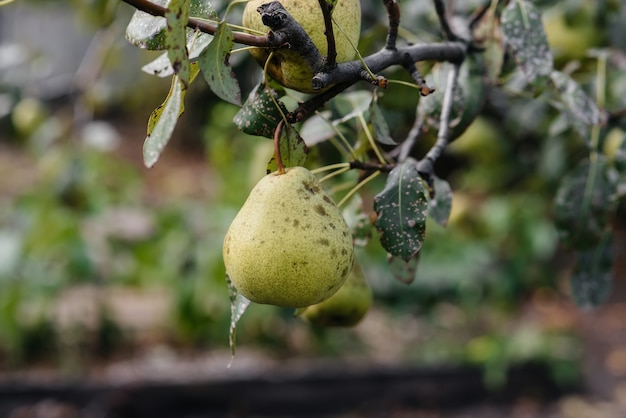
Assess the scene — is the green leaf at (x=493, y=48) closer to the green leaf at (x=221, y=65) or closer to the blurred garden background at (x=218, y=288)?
the green leaf at (x=221, y=65)

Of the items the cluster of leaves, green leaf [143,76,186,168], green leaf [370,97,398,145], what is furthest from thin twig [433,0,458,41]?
green leaf [143,76,186,168]

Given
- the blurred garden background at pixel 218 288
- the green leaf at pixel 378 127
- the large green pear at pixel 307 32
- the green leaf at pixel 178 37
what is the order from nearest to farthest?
1. the green leaf at pixel 178 37
2. the large green pear at pixel 307 32
3. the green leaf at pixel 378 127
4. the blurred garden background at pixel 218 288

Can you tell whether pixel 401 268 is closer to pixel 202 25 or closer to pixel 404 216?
Result: pixel 404 216

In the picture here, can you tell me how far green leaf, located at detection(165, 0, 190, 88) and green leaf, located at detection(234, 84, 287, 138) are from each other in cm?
15

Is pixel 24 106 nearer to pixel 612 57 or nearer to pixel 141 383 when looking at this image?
pixel 141 383

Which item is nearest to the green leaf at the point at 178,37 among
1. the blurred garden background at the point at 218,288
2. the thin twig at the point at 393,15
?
the thin twig at the point at 393,15

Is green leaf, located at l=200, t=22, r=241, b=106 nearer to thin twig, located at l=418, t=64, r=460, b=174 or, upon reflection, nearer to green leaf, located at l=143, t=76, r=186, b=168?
green leaf, located at l=143, t=76, r=186, b=168

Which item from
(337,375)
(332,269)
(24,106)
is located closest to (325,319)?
(332,269)

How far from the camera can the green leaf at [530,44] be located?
810 millimetres

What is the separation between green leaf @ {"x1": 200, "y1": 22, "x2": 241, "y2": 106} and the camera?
0.59 m

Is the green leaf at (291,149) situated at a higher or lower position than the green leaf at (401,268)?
higher

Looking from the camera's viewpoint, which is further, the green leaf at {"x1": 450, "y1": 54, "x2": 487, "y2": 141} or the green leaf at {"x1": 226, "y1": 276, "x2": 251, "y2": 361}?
the green leaf at {"x1": 450, "y1": 54, "x2": 487, "y2": 141}

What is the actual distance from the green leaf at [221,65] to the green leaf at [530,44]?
0.36 meters

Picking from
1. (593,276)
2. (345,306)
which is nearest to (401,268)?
(345,306)
